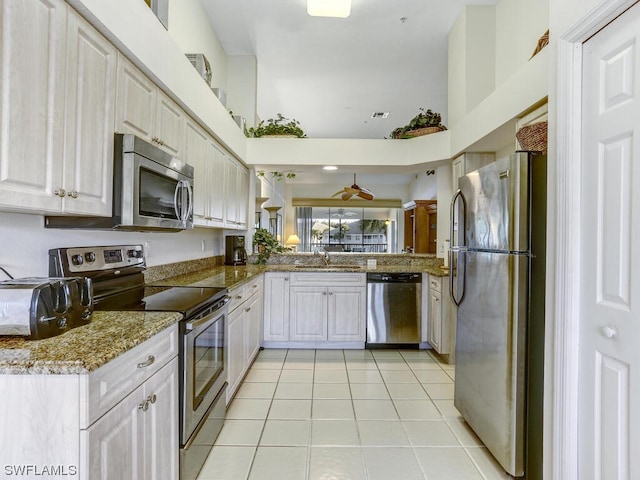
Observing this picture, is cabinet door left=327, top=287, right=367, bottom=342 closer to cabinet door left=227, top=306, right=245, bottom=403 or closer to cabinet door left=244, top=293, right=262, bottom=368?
cabinet door left=244, top=293, right=262, bottom=368

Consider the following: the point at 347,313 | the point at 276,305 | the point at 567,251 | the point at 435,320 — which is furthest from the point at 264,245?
the point at 567,251

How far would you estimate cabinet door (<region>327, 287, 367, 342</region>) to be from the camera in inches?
154

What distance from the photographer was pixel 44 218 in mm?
1612

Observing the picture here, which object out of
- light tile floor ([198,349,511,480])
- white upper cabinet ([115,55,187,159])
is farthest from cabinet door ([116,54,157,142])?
light tile floor ([198,349,511,480])

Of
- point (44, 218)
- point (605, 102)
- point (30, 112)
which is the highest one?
point (605, 102)

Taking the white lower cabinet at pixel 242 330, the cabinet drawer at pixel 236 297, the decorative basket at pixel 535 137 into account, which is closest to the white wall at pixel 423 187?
the white lower cabinet at pixel 242 330

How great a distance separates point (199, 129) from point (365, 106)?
10.7 ft

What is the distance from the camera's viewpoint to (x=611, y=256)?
1295 millimetres

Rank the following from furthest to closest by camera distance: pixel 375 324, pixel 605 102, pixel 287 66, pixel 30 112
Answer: pixel 287 66
pixel 375 324
pixel 605 102
pixel 30 112

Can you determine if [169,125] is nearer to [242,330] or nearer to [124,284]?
[124,284]

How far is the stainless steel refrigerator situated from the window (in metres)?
8.28

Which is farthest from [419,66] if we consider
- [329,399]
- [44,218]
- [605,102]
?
[44,218]

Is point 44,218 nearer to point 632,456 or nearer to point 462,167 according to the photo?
point 632,456

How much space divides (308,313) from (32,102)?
3.12 m
